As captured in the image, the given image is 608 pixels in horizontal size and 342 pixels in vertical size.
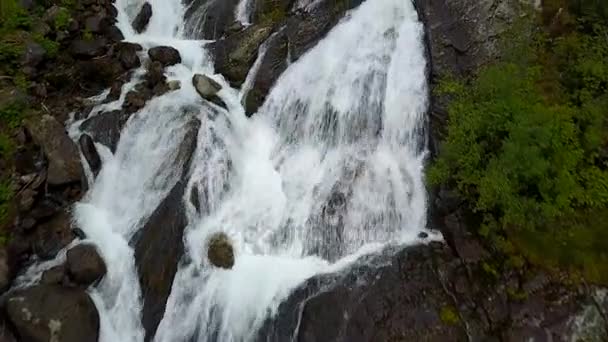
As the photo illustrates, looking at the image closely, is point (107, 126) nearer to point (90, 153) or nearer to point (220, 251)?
point (90, 153)

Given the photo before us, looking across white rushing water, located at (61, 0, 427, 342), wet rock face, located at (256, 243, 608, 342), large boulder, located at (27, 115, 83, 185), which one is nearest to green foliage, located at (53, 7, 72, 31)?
white rushing water, located at (61, 0, 427, 342)

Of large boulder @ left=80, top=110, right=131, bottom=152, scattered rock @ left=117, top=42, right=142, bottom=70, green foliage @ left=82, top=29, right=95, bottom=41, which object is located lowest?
large boulder @ left=80, top=110, right=131, bottom=152

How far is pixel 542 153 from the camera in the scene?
22.2ft

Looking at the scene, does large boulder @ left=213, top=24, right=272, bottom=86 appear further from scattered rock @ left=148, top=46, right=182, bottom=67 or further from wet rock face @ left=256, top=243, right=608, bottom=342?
wet rock face @ left=256, top=243, right=608, bottom=342

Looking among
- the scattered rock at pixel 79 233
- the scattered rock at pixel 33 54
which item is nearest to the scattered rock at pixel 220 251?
the scattered rock at pixel 79 233

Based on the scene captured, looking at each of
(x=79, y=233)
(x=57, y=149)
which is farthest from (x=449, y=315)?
(x=57, y=149)

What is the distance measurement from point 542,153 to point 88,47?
923cm

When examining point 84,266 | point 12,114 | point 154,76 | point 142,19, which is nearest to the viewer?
point 84,266

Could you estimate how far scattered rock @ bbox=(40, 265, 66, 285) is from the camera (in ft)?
24.8

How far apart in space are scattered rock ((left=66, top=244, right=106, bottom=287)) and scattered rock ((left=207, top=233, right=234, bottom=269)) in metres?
1.68

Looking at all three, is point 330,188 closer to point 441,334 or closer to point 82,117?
point 441,334

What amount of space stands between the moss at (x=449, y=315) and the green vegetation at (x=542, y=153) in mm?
1081

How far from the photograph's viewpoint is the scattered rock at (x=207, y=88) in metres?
9.90

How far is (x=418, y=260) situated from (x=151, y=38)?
8.11 metres
